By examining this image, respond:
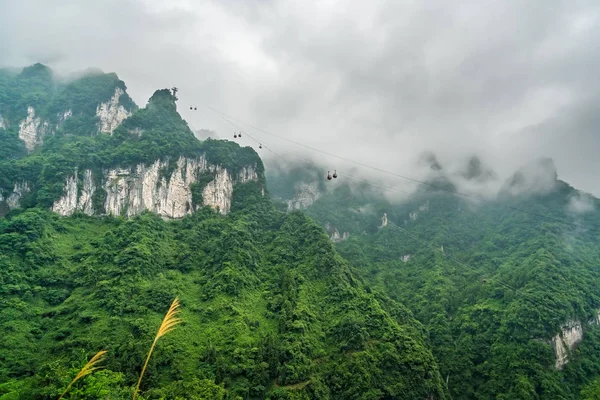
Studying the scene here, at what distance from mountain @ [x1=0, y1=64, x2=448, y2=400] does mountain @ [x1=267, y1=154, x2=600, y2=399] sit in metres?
10.4

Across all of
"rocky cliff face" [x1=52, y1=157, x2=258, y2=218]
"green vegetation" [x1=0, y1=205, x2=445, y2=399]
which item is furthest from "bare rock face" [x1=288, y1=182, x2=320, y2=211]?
"green vegetation" [x1=0, y1=205, x2=445, y2=399]

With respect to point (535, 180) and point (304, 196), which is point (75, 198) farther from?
point (535, 180)

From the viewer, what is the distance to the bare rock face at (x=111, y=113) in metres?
114

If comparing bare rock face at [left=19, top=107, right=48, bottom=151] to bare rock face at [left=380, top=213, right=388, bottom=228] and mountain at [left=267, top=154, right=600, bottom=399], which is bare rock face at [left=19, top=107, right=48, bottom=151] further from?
bare rock face at [left=380, top=213, right=388, bottom=228]

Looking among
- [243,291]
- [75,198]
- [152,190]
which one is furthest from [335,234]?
[75,198]

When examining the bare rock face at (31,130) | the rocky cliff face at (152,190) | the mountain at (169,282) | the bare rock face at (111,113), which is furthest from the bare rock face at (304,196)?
the bare rock face at (31,130)

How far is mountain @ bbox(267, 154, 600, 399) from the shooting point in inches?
2667

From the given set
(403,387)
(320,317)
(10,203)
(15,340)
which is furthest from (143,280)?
(403,387)

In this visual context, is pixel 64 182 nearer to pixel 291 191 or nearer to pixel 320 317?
pixel 320 317

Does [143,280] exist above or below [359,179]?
below

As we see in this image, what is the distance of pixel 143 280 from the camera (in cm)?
6575

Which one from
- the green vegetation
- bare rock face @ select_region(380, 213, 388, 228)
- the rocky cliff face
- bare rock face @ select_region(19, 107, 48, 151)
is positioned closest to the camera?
the green vegetation

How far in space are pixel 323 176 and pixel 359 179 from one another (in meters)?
16.4

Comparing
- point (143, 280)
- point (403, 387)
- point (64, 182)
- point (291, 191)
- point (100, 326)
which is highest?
point (291, 191)
